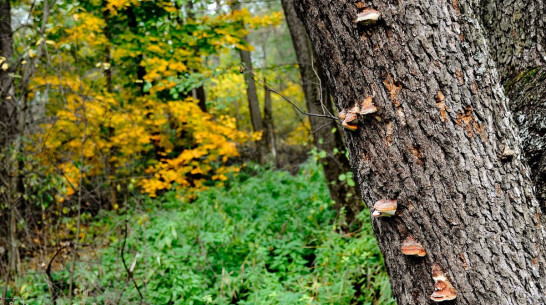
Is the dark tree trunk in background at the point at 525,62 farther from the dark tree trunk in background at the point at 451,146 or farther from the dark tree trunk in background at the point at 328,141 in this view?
the dark tree trunk in background at the point at 328,141

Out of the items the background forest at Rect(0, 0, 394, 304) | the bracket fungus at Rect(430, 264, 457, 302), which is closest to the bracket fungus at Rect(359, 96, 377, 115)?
the background forest at Rect(0, 0, 394, 304)

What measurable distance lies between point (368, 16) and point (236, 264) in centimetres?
441

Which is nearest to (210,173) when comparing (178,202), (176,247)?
(178,202)

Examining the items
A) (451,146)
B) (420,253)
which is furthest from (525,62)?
(420,253)

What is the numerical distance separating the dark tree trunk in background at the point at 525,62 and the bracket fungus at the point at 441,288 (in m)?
0.59

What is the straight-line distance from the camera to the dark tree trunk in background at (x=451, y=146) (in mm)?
1429

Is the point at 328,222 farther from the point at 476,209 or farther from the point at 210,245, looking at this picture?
the point at 476,209

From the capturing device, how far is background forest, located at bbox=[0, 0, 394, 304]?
13.8 ft

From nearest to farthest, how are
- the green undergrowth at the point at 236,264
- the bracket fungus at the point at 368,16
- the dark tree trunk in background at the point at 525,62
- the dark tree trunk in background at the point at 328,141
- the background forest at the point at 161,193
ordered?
the bracket fungus at the point at 368,16, the dark tree trunk in background at the point at 525,62, the green undergrowth at the point at 236,264, the background forest at the point at 161,193, the dark tree trunk in background at the point at 328,141

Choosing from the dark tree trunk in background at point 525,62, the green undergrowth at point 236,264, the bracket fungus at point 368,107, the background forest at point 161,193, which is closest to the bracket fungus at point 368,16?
the bracket fungus at point 368,107

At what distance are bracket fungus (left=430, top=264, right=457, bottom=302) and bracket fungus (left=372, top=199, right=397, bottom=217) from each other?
0.83 ft

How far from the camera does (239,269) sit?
5.13 m

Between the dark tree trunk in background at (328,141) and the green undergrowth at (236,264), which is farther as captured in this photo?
the dark tree trunk in background at (328,141)

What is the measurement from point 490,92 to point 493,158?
240 mm
